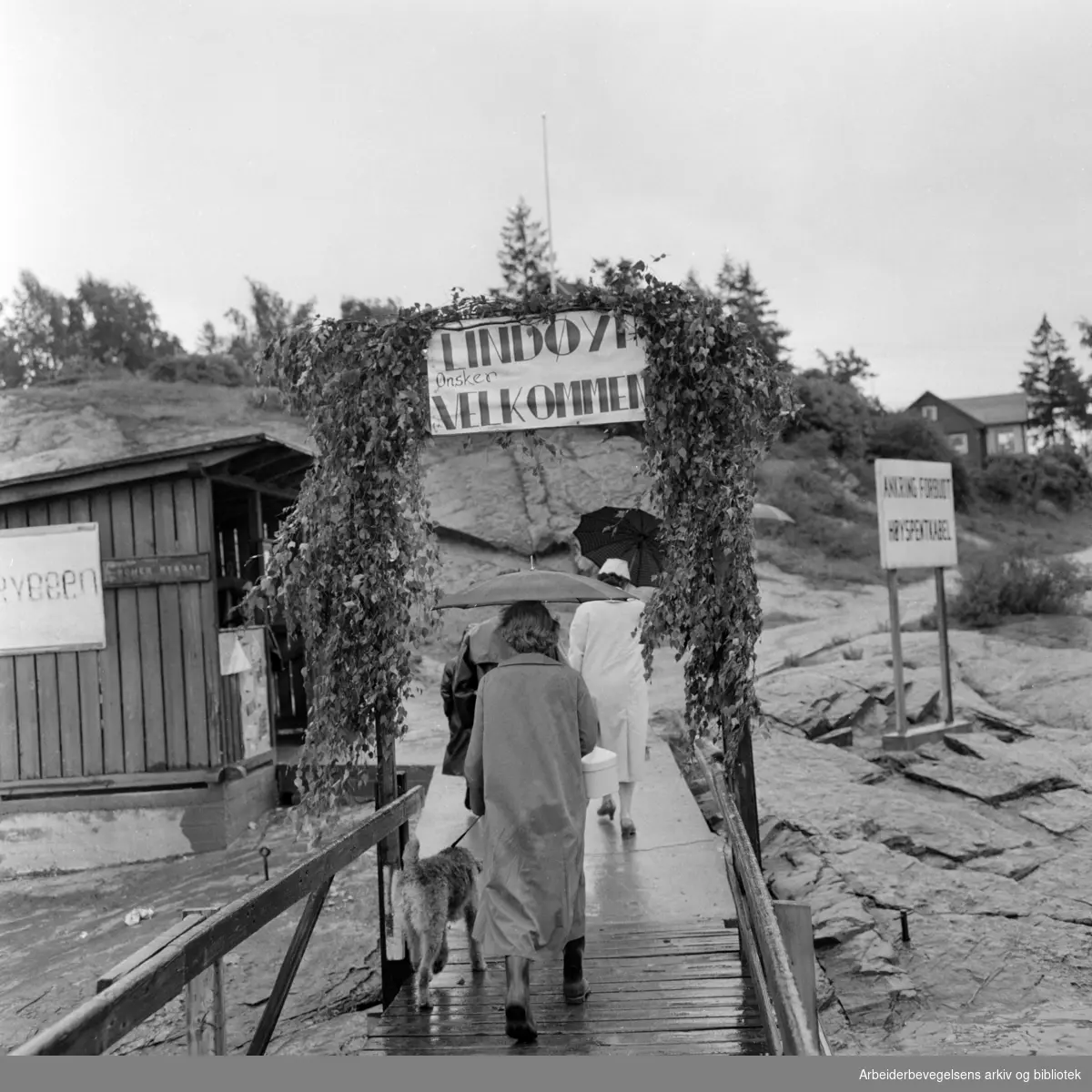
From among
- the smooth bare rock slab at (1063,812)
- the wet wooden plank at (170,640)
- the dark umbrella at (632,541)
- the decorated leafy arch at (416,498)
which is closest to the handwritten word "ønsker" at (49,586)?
the wet wooden plank at (170,640)

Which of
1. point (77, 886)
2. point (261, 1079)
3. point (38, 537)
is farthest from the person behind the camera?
point (38, 537)

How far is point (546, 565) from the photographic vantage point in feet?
80.5

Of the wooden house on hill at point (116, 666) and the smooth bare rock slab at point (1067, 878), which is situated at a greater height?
the wooden house on hill at point (116, 666)

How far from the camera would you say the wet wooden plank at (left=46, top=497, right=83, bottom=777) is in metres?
10.2

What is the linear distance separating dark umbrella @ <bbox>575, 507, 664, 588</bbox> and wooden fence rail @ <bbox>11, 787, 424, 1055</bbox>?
2.39 m

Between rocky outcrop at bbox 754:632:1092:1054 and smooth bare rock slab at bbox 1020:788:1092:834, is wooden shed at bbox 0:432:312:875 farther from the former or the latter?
smooth bare rock slab at bbox 1020:788:1092:834

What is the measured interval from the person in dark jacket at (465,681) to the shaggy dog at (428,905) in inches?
24.5

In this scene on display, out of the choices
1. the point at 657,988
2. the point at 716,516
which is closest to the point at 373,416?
the point at 716,516

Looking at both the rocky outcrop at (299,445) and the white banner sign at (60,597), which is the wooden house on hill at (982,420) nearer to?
the rocky outcrop at (299,445)

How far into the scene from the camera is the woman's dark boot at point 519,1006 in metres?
4.51

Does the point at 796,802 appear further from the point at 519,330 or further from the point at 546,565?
the point at 546,565

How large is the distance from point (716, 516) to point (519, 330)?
146 cm

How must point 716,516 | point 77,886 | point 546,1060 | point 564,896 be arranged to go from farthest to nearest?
point 77,886 < point 716,516 < point 564,896 < point 546,1060

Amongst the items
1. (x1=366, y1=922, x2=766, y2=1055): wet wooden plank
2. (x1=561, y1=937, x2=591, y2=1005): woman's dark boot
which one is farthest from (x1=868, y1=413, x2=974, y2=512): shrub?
(x1=561, y1=937, x2=591, y2=1005): woman's dark boot
